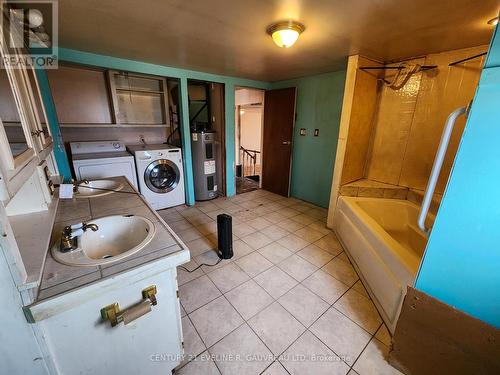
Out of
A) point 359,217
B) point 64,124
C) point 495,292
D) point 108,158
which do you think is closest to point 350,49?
point 359,217

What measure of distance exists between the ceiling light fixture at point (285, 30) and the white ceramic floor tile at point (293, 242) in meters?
2.09

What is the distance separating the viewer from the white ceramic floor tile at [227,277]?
1.92 m

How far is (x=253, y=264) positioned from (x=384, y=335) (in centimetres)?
121

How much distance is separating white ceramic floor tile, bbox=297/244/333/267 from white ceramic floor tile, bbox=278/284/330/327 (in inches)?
17.0

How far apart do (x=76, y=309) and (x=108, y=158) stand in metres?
2.47

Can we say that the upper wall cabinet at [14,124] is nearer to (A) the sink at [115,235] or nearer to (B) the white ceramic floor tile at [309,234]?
(A) the sink at [115,235]

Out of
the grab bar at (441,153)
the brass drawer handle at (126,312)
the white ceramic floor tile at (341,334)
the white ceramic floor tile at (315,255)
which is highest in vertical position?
the grab bar at (441,153)

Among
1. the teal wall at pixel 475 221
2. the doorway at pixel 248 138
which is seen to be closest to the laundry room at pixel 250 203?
the teal wall at pixel 475 221

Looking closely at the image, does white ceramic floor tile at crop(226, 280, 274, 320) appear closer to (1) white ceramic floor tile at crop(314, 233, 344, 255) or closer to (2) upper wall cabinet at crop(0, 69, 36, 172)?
(1) white ceramic floor tile at crop(314, 233, 344, 255)

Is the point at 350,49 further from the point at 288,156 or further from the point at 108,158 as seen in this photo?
the point at 108,158

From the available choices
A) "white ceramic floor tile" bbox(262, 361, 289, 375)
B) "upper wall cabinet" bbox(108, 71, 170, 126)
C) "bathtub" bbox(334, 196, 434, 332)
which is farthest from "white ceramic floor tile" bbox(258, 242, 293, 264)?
"upper wall cabinet" bbox(108, 71, 170, 126)

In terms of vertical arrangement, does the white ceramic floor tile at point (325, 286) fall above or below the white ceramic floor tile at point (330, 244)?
below

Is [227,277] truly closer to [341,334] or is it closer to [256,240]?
[256,240]

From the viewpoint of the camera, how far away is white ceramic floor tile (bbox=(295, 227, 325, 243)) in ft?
8.86
